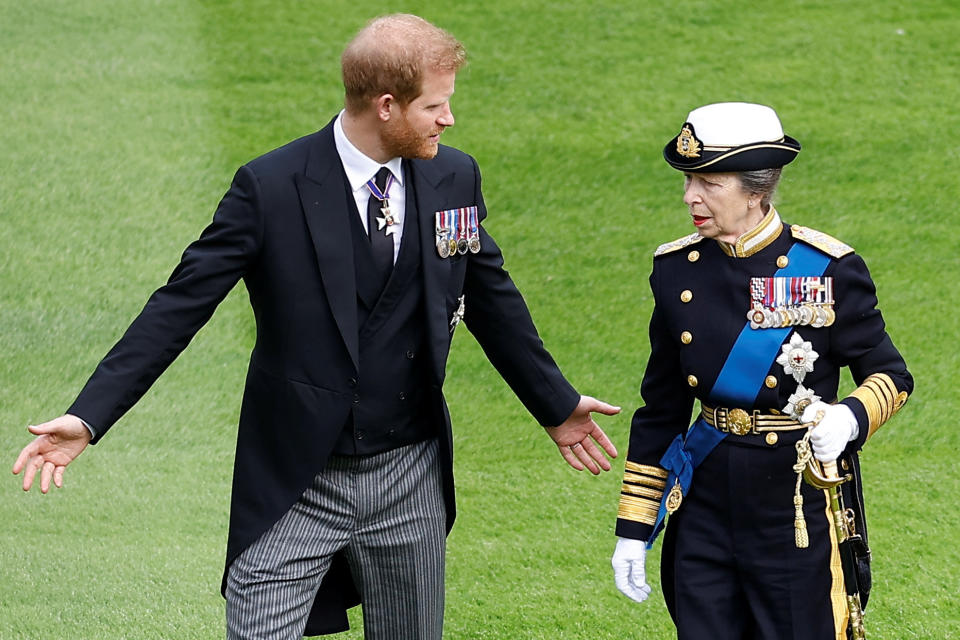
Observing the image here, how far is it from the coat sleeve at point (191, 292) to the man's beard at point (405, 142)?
0.30 m

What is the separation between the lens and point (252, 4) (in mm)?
9516

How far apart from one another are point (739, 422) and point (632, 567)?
45 centimetres

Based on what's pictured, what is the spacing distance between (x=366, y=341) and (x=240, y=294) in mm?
3624

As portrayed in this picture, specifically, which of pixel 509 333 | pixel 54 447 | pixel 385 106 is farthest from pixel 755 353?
pixel 54 447

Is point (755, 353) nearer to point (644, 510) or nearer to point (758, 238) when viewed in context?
point (758, 238)

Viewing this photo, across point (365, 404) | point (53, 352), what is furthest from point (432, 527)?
point (53, 352)

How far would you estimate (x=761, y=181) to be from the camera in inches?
136

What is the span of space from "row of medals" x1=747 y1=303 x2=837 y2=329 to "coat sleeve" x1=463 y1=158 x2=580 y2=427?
58 cm

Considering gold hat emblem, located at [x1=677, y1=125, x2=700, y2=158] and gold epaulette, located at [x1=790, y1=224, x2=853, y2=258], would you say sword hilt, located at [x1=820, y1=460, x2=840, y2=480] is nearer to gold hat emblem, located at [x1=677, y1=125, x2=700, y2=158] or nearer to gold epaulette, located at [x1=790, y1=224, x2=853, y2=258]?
gold epaulette, located at [x1=790, y1=224, x2=853, y2=258]

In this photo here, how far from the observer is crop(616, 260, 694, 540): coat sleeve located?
363cm

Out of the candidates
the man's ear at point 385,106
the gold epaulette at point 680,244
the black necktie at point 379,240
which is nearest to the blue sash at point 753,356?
the gold epaulette at point 680,244

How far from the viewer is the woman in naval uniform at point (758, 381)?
3.42 meters

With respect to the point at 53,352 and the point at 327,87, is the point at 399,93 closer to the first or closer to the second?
the point at 53,352

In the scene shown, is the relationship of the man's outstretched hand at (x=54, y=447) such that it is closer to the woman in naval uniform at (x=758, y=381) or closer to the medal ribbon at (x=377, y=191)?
the medal ribbon at (x=377, y=191)
